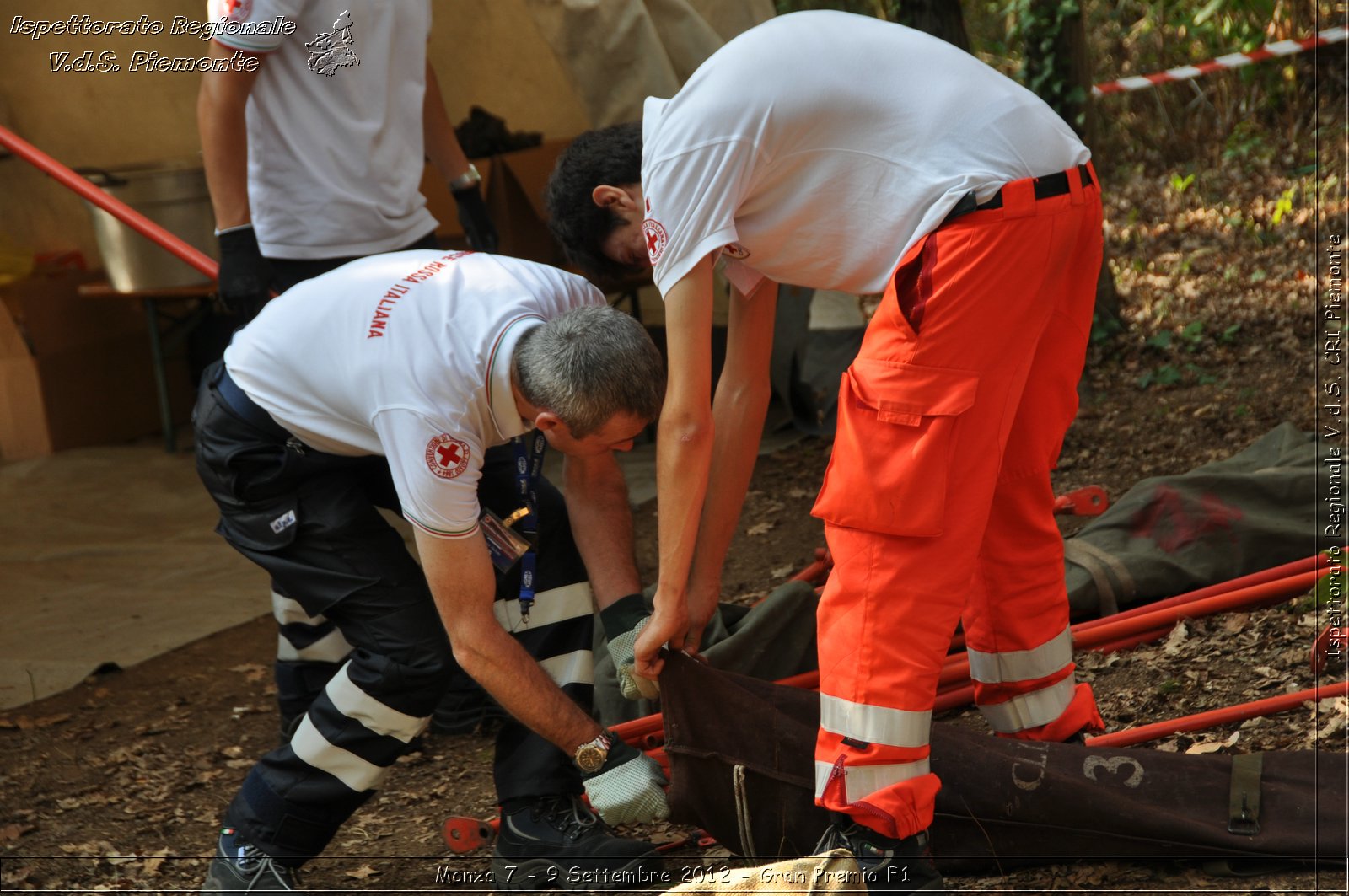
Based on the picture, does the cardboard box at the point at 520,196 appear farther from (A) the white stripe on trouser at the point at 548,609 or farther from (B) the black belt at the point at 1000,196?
(B) the black belt at the point at 1000,196

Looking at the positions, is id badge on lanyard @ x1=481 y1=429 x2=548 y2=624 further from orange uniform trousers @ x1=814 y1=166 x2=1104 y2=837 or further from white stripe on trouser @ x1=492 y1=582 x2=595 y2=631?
orange uniform trousers @ x1=814 y1=166 x2=1104 y2=837

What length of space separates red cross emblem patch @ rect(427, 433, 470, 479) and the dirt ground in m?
1.01

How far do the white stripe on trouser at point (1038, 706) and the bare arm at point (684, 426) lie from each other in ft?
2.57

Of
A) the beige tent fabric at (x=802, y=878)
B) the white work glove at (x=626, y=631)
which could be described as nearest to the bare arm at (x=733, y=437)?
the white work glove at (x=626, y=631)

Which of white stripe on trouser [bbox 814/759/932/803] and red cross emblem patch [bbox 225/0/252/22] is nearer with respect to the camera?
white stripe on trouser [bbox 814/759/932/803]

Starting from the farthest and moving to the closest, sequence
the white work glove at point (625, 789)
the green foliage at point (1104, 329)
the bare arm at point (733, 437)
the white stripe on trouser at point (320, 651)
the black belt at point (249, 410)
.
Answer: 1. the green foliage at point (1104, 329)
2. the white stripe on trouser at point (320, 651)
3. the black belt at point (249, 410)
4. the bare arm at point (733, 437)
5. the white work glove at point (625, 789)

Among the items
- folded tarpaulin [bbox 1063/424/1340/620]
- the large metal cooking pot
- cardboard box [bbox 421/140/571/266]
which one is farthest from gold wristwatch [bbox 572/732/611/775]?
cardboard box [bbox 421/140/571/266]

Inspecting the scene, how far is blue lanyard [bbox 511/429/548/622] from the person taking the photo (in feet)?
8.75

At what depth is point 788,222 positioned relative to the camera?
2.25 metres

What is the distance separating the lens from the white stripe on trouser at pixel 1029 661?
8.36 feet

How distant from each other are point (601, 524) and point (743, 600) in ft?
4.58

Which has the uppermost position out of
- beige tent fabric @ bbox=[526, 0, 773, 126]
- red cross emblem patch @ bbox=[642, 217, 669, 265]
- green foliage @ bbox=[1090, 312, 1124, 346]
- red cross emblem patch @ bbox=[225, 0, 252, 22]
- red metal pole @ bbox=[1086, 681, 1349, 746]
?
red cross emblem patch @ bbox=[225, 0, 252, 22]

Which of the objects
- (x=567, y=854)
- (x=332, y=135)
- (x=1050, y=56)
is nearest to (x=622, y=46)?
(x=332, y=135)

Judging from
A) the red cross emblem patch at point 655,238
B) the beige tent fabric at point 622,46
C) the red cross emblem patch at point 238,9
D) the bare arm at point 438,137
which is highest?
the red cross emblem patch at point 238,9
